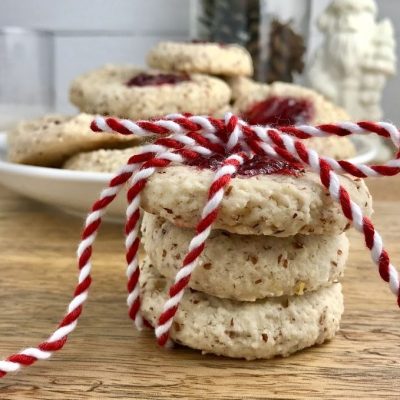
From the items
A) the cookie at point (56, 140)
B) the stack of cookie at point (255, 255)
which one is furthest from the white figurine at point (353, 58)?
the stack of cookie at point (255, 255)

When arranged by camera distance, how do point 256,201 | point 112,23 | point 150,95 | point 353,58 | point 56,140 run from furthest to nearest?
1. point 112,23
2. point 353,58
3. point 150,95
4. point 56,140
5. point 256,201

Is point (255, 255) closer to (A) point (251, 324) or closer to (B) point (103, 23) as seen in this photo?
(A) point (251, 324)

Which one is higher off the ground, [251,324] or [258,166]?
[258,166]

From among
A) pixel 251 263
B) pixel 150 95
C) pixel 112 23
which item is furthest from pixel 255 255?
pixel 112 23

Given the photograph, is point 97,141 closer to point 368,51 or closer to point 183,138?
point 183,138

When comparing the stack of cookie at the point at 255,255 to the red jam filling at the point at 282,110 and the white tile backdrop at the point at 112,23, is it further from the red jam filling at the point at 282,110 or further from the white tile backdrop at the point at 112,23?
the white tile backdrop at the point at 112,23

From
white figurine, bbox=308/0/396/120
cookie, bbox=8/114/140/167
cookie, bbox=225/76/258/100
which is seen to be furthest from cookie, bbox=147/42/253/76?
white figurine, bbox=308/0/396/120

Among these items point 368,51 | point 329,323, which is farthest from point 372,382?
point 368,51
